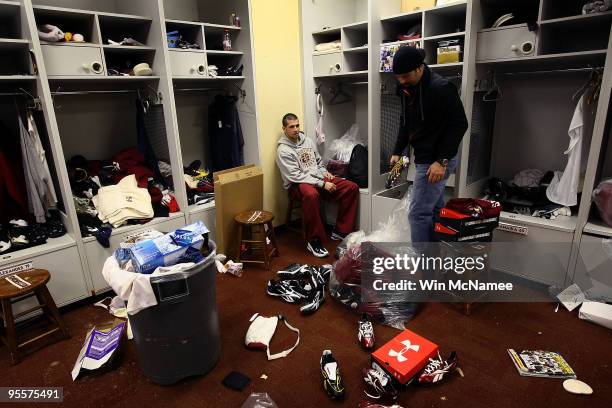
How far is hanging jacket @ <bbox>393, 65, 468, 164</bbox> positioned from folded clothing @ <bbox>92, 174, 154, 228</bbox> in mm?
1982

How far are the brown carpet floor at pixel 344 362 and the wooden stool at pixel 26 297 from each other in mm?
82

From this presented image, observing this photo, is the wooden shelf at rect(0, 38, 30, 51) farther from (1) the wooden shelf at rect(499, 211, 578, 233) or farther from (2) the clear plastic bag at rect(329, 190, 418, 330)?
(1) the wooden shelf at rect(499, 211, 578, 233)

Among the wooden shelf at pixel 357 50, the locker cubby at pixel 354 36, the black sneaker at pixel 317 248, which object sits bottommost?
the black sneaker at pixel 317 248

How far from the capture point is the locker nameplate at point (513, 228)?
2.47m

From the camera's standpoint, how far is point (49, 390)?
6.05ft

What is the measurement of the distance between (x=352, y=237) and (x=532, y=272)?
1.22 m

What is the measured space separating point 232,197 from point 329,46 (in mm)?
1598

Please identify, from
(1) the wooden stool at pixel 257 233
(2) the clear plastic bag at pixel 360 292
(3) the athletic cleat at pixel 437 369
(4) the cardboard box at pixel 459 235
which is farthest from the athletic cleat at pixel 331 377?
(1) the wooden stool at pixel 257 233

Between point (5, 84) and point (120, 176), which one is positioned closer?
point (5, 84)

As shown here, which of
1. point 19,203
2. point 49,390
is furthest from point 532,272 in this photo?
point 19,203

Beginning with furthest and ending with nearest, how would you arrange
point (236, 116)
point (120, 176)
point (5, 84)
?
point (236, 116)
point (120, 176)
point (5, 84)

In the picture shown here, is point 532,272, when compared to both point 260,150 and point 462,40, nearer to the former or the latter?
point 462,40

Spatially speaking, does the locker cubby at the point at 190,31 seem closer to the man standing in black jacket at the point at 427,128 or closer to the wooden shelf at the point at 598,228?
the man standing in black jacket at the point at 427,128

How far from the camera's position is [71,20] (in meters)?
2.54
